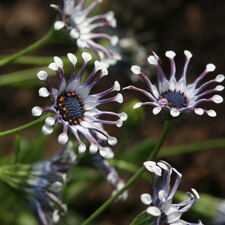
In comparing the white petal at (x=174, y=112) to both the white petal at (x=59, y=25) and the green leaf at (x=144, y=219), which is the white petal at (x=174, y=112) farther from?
the white petal at (x=59, y=25)

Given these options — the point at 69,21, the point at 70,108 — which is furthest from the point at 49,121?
the point at 69,21

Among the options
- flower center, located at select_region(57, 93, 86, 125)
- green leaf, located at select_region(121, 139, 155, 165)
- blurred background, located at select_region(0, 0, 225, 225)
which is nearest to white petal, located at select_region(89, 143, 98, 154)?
flower center, located at select_region(57, 93, 86, 125)

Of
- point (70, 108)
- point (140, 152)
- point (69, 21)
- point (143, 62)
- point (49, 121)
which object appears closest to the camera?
point (49, 121)

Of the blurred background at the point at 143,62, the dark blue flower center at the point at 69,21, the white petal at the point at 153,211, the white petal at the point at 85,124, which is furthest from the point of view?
the blurred background at the point at 143,62

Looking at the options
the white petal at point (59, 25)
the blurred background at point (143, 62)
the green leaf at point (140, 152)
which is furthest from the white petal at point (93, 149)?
the blurred background at point (143, 62)

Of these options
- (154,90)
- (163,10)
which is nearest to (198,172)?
(163,10)

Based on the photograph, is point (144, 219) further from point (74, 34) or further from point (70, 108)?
point (74, 34)

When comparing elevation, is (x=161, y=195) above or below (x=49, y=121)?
below
